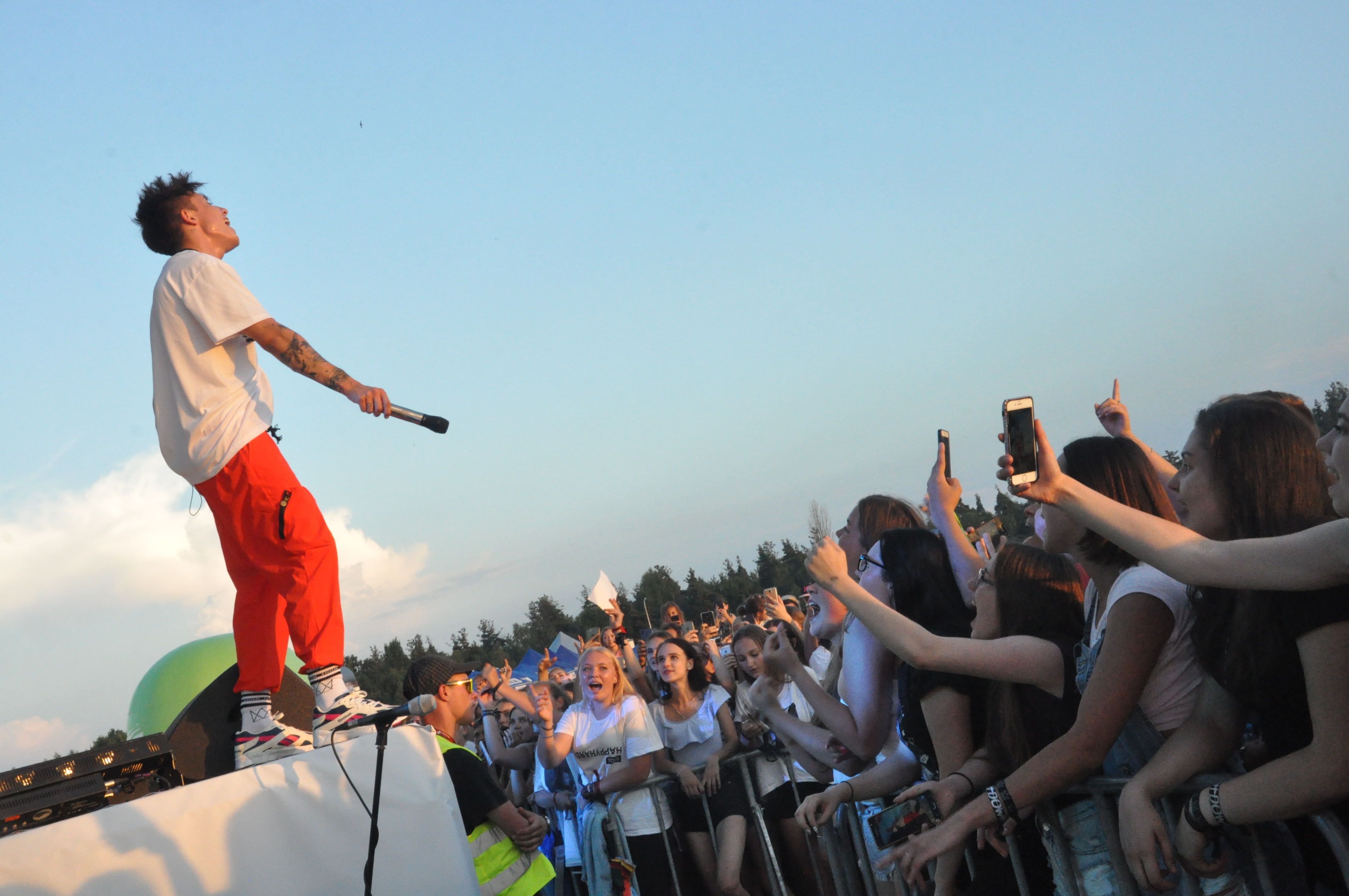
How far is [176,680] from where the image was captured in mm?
6719

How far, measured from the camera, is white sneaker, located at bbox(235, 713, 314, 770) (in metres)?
3.41

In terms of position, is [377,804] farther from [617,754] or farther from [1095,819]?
[617,754]

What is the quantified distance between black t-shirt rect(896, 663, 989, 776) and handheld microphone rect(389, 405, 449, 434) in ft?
6.00

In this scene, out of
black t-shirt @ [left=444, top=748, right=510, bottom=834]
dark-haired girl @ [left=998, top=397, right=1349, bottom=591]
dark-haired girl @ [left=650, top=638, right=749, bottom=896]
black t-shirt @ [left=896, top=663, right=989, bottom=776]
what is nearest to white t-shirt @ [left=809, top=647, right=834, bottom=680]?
dark-haired girl @ [left=650, top=638, right=749, bottom=896]

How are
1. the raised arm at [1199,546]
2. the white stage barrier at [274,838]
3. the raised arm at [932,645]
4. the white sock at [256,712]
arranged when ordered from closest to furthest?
1. the raised arm at [1199,546]
2. the white stage barrier at [274,838]
3. the raised arm at [932,645]
4. the white sock at [256,712]

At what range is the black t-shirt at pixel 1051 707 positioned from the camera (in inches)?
115

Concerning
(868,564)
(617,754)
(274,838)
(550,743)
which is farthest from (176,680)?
(868,564)

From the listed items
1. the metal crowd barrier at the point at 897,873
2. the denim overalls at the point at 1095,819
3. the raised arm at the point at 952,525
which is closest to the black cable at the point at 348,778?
the metal crowd barrier at the point at 897,873

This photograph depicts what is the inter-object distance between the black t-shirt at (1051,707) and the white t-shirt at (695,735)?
3.32 metres

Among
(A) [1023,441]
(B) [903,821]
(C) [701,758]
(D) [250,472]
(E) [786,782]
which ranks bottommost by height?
(E) [786,782]

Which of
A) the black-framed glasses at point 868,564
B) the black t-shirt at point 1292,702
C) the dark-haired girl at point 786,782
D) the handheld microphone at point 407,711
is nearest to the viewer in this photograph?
the black t-shirt at point 1292,702

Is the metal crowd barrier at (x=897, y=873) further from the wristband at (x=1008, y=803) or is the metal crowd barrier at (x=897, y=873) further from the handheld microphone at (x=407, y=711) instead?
the handheld microphone at (x=407, y=711)

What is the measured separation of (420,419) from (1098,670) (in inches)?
90.6

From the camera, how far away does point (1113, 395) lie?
14.0 feet
